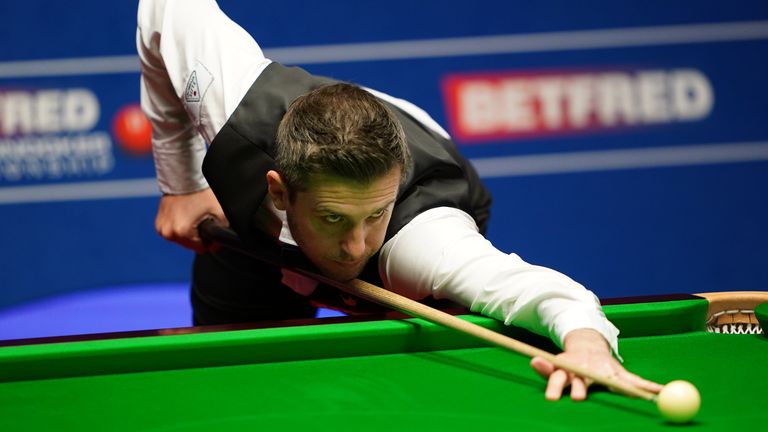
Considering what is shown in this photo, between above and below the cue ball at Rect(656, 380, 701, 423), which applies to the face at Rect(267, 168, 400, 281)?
above

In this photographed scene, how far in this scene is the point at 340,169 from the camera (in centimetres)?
199

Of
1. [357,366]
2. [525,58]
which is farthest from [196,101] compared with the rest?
[525,58]

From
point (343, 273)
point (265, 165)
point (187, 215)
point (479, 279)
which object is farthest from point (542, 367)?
point (187, 215)

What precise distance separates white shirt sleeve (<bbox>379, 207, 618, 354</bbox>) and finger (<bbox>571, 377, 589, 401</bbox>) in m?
0.16

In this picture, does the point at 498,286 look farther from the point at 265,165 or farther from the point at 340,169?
the point at 265,165

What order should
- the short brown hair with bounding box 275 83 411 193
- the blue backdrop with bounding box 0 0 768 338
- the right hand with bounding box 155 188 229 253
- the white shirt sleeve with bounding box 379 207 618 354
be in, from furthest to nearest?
1. the blue backdrop with bounding box 0 0 768 338
2. the right hand with bounding box 155 188 229 253
3. the short brown hair with bounding box 275 83 411 193
4. the white shirt sleeve with bounding box 379 207 618 354

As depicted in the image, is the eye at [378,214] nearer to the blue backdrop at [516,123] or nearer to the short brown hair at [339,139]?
the short brown hair at [339,139]

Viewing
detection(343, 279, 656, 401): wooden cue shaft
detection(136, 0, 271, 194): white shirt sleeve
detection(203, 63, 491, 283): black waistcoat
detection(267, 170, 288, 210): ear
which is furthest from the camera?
detection(136, 0, 271, 194): white shirt sleeve

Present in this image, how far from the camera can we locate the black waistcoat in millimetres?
2289

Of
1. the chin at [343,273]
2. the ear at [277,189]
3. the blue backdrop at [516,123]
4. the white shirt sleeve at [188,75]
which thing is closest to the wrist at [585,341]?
the chin at [343,273]

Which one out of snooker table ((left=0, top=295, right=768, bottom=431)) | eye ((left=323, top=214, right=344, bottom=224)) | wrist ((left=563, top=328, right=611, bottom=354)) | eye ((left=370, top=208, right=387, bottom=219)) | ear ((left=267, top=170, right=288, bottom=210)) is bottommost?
snooker table ((left=0, top=295, right=768, bottom=431))

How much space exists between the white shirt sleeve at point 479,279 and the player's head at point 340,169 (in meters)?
0.10

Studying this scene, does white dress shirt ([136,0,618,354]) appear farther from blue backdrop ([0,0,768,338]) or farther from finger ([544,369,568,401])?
blue backdrop ([0,0,768,338])

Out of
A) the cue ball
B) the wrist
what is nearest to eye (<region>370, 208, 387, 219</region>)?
the wrist
